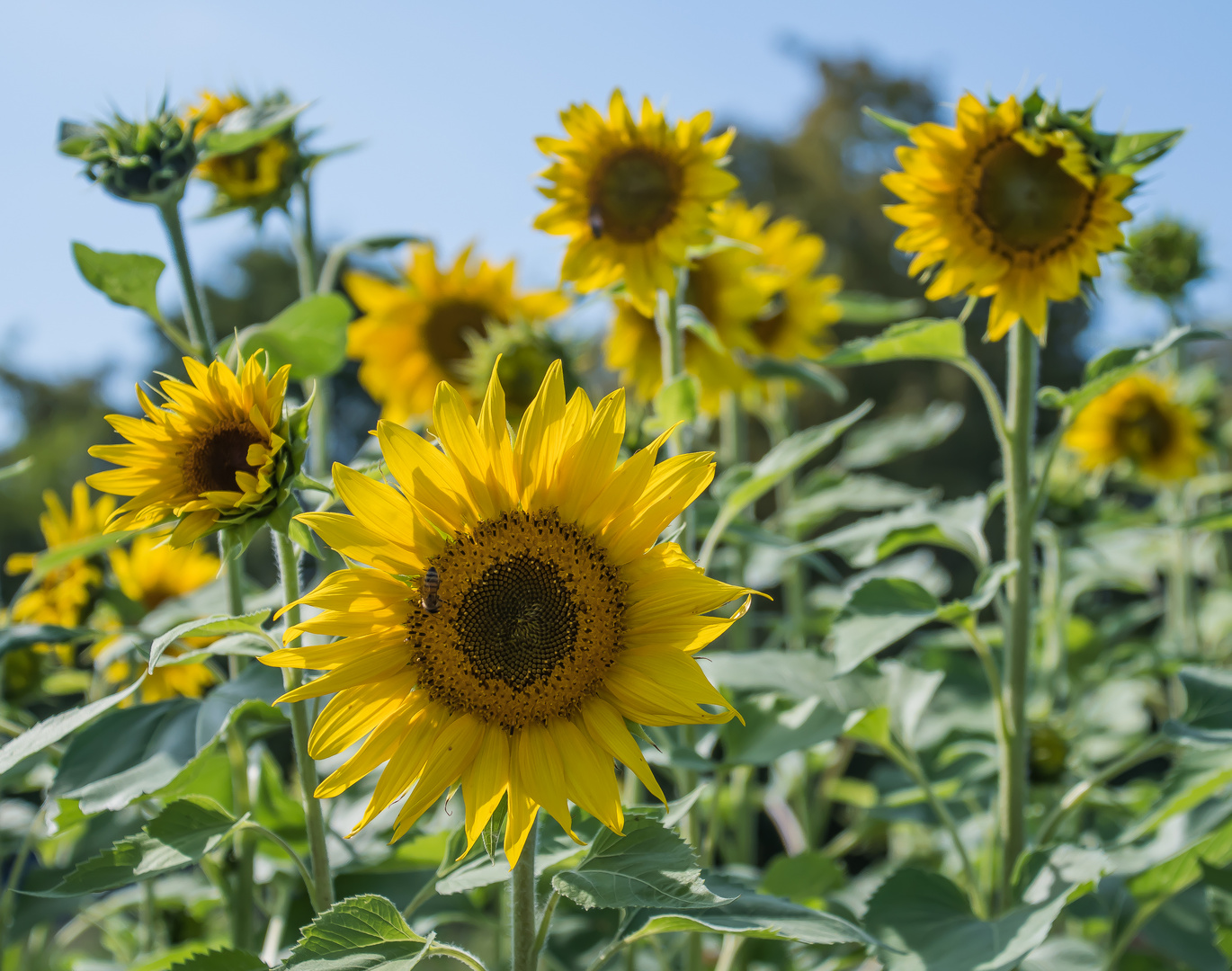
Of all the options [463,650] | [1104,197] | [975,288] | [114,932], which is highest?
[1104,197]

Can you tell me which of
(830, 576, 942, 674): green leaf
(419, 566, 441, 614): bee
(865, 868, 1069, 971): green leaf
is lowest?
(865, 868, 1069, 971): green leaf

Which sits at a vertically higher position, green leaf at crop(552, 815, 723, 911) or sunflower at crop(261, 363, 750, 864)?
sunflower at crop(261, 363, 750, 864)

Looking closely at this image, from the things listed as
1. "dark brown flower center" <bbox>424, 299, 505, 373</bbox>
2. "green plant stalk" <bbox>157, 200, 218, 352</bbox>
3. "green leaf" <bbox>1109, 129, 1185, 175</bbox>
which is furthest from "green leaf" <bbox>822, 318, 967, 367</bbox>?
"dark brown flower center" <bbox>424, 299, 505, 373</bbox>

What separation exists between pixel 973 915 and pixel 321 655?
42.1 inches

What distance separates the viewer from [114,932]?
2275 millimetres

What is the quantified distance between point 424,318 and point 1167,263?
2.13m

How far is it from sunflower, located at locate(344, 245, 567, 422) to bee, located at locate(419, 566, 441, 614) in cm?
168

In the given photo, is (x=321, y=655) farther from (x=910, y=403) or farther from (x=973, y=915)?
(x=910, y=403)

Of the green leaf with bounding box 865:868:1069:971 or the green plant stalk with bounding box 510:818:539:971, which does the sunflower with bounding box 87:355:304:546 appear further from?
the green leaf with bounding box 865:868:1069:971

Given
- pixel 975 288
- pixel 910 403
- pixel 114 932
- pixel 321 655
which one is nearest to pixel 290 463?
pixel 321 655

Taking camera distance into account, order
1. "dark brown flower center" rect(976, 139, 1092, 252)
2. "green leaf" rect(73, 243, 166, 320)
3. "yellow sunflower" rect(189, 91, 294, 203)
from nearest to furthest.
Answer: "green leaf" rect(73, 243, 166, 320)
"dark brown flower center" rect(976, 139, 1092, 252)
"yellow sunflower" rect(189, 91, 294, 203)

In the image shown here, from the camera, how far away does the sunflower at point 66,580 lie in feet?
6.78

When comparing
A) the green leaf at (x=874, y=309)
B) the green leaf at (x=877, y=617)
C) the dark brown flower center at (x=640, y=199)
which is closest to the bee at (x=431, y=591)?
the green leaf at (x=877, y=617)

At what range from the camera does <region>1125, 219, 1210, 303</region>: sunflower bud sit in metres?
2.77
